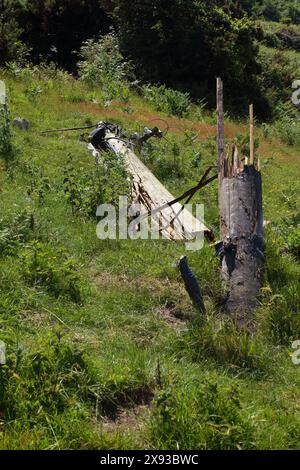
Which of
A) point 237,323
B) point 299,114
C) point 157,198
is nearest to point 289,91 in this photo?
point 299,114

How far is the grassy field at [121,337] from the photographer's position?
437cm

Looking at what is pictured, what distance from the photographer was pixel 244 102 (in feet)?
73.2

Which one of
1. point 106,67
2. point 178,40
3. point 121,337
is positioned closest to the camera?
point 121,337

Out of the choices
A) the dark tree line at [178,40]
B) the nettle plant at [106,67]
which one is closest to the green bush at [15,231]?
the nettle plant at [106,67]

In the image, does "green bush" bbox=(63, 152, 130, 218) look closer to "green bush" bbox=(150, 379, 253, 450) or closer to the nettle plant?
"green bush" bbox=(150, 379, 253, 450)

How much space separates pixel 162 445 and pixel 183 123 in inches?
475

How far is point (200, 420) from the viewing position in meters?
4.33

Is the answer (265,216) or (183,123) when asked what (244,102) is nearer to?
(183,123)

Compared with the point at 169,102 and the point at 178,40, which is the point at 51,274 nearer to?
the point at 169,102

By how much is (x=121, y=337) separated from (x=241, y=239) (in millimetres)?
1681

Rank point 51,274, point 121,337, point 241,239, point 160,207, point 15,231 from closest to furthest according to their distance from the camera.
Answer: point 121,337 < point 51,274 < point 241,239 < point 15,231 < point 160,207

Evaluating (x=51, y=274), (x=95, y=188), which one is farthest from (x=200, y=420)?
(x=95, y=188)

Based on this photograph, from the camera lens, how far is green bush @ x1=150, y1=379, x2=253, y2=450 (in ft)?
13.9

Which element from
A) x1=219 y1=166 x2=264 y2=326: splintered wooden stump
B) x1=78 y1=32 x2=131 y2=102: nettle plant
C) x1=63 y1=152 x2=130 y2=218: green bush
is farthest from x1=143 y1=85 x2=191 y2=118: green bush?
x1=219 y1=166 x2=264 y2=326: splintered wooden stump
